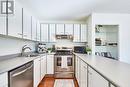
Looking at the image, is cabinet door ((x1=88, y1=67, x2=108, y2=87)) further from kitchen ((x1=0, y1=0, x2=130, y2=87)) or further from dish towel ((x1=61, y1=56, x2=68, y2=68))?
dish towel ((x1=61, y1=56, x2=68, y2=68))

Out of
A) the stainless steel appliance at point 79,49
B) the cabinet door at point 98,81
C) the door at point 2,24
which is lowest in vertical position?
the cabinet door at point 98,81

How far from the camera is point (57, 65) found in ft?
18.5

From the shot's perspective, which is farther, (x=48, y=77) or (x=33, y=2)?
(x=48, y=77)

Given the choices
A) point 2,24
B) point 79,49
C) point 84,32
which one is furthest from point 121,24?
point 2,24

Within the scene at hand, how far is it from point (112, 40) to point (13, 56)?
12.2ft

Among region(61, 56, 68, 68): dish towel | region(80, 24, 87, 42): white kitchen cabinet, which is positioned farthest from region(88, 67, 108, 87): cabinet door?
region(80, 24, 87, 42): white kitchen cabinet

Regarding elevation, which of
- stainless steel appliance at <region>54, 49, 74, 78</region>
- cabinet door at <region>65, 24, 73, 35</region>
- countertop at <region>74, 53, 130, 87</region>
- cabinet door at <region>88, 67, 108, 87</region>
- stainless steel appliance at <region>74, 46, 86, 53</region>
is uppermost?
cabinet door at <region>65, 24, 73, 35</region>

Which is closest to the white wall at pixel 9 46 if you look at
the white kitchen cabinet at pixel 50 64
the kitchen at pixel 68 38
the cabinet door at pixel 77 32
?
the kitchen at pixel 68 38

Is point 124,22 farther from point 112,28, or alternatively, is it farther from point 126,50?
point 126,50

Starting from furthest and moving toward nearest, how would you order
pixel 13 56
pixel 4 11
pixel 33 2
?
pixel 33 2, pixel 13 56, pixel 4 11

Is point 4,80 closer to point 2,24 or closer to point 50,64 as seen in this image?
point 2,24

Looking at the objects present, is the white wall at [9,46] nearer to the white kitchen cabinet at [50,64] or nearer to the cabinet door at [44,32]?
the white kitchen cabinet at [50,64]

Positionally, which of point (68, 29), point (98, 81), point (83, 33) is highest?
point (68, 29)

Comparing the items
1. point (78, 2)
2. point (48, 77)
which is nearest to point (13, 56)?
point (78, 2)
